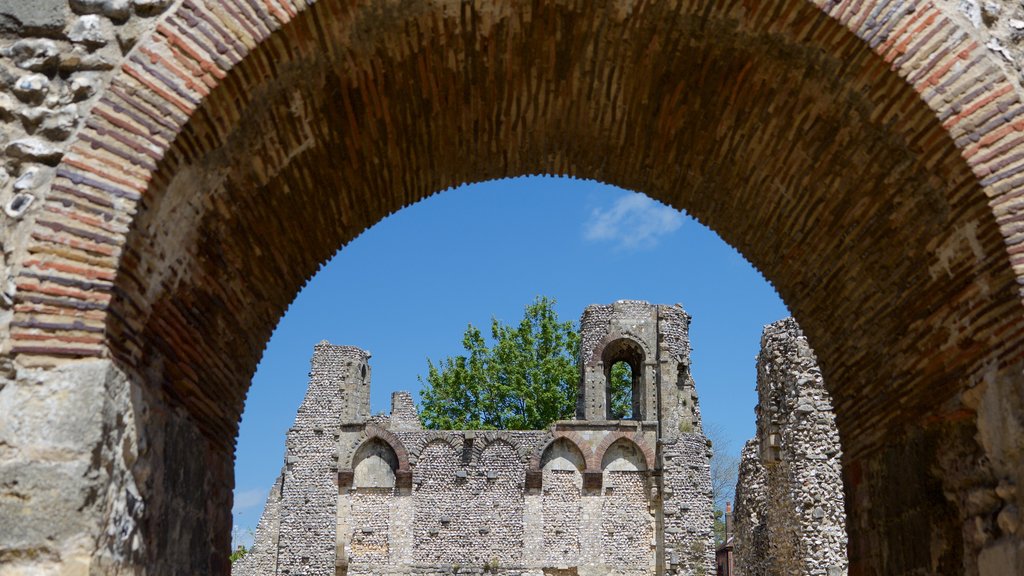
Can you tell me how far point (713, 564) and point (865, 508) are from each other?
17392 millimetres

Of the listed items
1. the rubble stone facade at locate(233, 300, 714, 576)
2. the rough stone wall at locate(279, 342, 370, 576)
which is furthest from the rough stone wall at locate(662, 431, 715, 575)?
the rough stone wall at locate(279, 342, 370, 576)

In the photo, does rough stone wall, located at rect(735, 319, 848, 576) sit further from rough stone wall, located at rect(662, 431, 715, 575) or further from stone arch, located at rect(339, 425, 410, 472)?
stone arch, located at rect(339, 425, 410, 472)

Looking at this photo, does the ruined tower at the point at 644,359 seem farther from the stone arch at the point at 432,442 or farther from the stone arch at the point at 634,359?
the stone arch at the point at 432,442

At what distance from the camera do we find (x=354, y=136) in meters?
5.12

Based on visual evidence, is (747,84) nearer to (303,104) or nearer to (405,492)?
(303,104)

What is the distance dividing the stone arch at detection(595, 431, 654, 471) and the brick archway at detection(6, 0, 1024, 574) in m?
18.0

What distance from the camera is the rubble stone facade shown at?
23.1 m

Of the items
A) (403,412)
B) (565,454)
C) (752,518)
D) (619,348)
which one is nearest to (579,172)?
(752,518)

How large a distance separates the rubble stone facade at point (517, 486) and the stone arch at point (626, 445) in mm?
33

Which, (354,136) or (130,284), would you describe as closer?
(130,284)

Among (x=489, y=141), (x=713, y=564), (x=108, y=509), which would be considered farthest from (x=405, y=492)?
(x=108, y=509)

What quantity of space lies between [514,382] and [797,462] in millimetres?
20450

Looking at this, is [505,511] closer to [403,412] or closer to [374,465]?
[374,465]

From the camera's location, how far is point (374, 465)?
2420 cm
